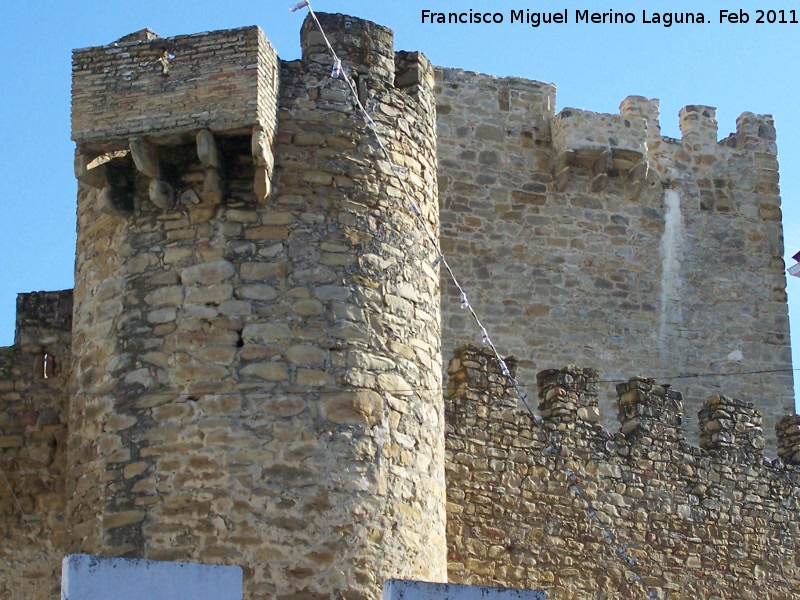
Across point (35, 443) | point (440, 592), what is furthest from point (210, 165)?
point (440, 592)

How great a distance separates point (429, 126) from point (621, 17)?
136 inches

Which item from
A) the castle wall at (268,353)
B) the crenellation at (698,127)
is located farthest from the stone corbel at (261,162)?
the crenellation at (698,127)

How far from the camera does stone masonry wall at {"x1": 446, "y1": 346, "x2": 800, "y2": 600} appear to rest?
13805 mm

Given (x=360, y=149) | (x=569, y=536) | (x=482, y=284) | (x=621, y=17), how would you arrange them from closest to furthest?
1. (x=360, y=149)
2. (x=569, y=536)
3. (x=621, y=17)
4. (x=482, y=284)

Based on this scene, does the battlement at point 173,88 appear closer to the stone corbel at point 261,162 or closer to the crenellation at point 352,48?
the stone corbel at point 261,162

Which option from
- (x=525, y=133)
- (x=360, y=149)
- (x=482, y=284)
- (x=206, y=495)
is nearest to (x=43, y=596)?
(x=206, y=495)

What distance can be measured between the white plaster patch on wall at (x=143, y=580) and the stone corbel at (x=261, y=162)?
270 cm

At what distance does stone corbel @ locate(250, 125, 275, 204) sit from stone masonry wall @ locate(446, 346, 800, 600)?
2.79 meters

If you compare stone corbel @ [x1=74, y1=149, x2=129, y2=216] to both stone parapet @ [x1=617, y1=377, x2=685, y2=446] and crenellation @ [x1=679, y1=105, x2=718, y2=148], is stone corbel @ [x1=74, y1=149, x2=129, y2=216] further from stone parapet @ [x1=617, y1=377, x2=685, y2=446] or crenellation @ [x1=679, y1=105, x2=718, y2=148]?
crenellation @ [x1=679, y1=105, x2=718, y2=148]

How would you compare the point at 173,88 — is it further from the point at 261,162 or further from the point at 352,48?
the point at 352,48

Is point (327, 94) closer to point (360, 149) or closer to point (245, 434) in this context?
point (360, 149)

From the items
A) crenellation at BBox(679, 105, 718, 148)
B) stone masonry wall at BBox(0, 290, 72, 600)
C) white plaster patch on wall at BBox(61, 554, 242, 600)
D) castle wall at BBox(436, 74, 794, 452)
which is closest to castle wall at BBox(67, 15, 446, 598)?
stone masonry wall at BBox(0, 290, 72, 600)

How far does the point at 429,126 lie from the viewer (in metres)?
12.7

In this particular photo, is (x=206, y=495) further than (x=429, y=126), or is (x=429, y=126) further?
(x=429, y=126)
